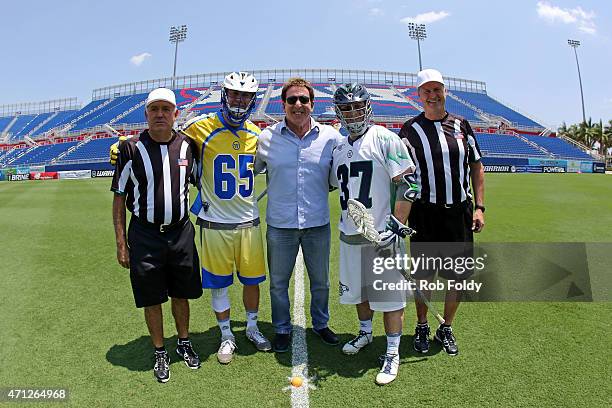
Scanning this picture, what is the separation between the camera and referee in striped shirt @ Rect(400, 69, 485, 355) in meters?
3.54

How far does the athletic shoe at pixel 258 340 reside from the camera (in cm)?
370

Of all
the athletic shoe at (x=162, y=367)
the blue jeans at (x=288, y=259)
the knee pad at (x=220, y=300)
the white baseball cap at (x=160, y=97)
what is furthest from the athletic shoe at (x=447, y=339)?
the white baseball cap at (x=160, y=97)

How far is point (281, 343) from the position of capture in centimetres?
372

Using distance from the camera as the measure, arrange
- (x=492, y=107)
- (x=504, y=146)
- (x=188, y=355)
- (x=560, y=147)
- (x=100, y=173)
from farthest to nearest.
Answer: (x=492, y=107)
(x=560, y=147)
(x=504, y=146)
(x=100, y=173)
(x=188, y=355)

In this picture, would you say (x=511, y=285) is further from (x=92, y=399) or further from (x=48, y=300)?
(x=48, y=300)

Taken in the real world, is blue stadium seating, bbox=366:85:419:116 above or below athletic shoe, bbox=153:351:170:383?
above

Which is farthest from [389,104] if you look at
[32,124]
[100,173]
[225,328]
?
[32,124]

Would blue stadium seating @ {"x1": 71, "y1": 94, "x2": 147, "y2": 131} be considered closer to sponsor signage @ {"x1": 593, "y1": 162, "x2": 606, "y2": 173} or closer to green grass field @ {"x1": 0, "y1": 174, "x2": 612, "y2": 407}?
sponsor signage @ {"x1": 593, "y1": 162, "x2": 606, "y2": 173}

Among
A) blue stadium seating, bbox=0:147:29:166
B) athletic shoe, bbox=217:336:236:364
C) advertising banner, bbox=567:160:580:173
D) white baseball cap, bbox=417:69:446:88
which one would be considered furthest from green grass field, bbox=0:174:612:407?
blue stadium seating, bbox=0:147:29:166

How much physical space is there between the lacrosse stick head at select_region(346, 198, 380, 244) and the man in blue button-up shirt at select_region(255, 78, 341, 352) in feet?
1.85

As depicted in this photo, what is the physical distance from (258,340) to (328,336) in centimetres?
63

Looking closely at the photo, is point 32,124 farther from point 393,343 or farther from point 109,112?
point 393,343

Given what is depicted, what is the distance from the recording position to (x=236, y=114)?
11.8ft

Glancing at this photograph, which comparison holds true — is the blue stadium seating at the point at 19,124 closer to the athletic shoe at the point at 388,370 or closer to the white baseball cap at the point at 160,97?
the white baseball cap at the point at 160,97
